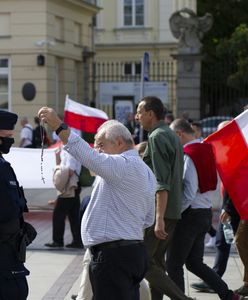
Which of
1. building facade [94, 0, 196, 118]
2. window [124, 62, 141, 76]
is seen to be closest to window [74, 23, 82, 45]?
window [124, 62, 141, 76]

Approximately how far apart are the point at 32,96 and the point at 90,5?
612 centimetres

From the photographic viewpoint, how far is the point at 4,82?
29891mm

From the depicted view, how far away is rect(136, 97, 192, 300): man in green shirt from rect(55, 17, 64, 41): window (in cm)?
2310

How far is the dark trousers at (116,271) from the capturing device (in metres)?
5.99

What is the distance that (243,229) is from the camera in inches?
355

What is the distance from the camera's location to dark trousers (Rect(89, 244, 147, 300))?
599 centimetres

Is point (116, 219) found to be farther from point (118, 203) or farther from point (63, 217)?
point (63, 217)

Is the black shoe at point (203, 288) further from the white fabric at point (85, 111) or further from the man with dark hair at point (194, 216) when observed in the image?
the white fabric at point (85, 111)

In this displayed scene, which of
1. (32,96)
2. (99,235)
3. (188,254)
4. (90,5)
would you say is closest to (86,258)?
(188,254)

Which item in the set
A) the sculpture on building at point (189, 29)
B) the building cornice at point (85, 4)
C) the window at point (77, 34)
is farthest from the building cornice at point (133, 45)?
the sculpture on building at point (189, 29)

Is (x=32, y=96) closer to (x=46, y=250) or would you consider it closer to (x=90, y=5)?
(x=90, y=5)

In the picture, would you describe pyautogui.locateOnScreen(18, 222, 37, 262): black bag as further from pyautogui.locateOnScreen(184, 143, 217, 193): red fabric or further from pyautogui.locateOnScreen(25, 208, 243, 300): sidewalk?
pyautogui.locateOnScreen(25, 208, 243, 300): sidewalk

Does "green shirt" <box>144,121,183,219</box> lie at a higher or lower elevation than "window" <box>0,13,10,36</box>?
lower

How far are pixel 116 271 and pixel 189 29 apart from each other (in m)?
21.3
